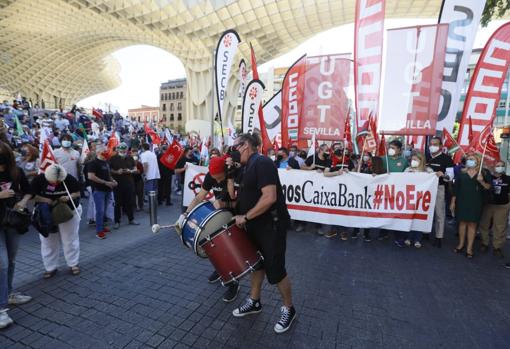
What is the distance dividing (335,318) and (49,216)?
11.9 feet

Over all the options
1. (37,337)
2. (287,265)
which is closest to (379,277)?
(287,265)

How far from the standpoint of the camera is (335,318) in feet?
9.73

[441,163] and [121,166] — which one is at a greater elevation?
[441,163]

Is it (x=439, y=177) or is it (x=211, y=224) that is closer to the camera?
(x=211, y=224)

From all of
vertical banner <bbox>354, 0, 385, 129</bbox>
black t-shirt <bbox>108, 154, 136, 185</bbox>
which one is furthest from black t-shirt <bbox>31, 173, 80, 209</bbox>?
vertical banner <bbox>354, 0, 385, 129</bbox>

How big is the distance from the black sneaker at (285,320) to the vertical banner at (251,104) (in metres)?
6.37

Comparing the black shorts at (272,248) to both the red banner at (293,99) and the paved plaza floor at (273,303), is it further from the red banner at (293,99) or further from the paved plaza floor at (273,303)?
the red banner at (293,99)

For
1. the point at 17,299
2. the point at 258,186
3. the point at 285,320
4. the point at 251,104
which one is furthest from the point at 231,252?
the point at 251,104

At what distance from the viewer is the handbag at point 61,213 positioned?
3607 mm

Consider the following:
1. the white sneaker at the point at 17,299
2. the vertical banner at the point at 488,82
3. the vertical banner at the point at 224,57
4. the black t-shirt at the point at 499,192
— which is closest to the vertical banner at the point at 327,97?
the vertical banner at the point at 224,57

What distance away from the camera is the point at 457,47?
20.1ft

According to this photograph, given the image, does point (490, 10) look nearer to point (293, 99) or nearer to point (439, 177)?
point (439, 177)

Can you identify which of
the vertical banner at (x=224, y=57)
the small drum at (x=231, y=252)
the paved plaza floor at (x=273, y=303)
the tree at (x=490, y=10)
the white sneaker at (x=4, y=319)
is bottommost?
the paved plaza floor at (x=273, y=303)

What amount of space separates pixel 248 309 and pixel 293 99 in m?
5.96
